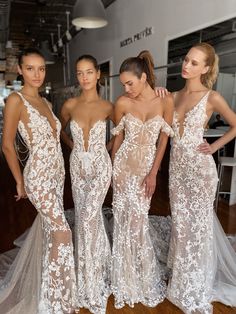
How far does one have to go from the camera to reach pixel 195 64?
6.09ft

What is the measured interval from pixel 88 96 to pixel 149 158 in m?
0.65

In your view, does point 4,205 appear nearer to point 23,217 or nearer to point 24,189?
point 23,217

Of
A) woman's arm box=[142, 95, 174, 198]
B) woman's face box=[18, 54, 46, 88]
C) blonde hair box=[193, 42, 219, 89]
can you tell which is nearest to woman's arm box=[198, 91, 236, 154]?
blonde hair box=[193, 42, 219, 89]

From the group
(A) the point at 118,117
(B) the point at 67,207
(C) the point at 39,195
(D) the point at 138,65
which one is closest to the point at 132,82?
(D) the point at 138,65

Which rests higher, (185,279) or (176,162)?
(176,162)

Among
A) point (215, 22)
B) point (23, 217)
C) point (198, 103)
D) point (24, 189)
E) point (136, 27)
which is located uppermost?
point (136, 27)

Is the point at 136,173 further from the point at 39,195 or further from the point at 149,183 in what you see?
the point at 39,195

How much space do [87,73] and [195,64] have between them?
746 millimetres

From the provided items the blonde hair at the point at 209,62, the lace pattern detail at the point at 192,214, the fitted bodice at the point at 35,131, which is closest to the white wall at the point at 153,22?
the blonde hair at the point at 209,62

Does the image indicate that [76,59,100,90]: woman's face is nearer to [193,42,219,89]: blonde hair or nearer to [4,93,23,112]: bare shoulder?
[4,93,23,112]: bare shoulder

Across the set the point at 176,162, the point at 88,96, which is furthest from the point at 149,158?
the point at 88,96

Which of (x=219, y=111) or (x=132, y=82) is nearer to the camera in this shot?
(x=132, y=82)

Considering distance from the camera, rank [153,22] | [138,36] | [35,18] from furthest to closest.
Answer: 1. [35,18]
2. [138,36]
3. [153,22]

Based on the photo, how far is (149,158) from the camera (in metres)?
1.98
